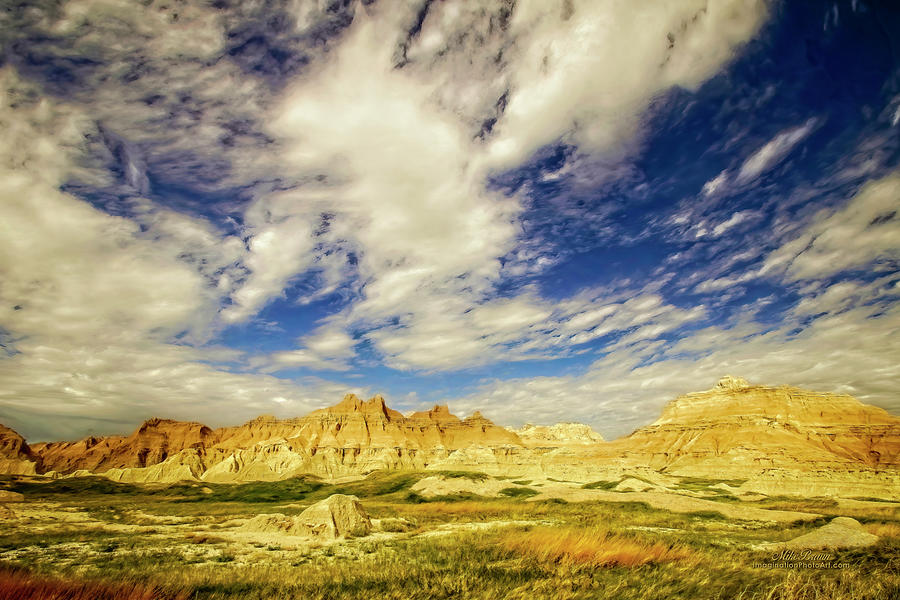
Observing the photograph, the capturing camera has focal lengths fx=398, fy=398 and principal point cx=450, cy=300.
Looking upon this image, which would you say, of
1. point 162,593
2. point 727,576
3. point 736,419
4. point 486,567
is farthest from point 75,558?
point 736,419

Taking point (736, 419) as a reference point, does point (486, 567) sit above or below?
below

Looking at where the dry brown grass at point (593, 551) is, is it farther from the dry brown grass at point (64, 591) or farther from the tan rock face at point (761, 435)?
the tan rock face at point (761, 435)

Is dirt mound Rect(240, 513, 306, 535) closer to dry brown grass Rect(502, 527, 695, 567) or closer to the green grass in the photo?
dry brown grass Rect(502, 527, 695, 567)

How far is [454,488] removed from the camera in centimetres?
7519

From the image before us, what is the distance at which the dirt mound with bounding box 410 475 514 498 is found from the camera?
232 feet

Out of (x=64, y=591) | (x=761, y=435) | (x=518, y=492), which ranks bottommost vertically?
(x=518, y=492)

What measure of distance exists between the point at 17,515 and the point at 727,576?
56.1 m

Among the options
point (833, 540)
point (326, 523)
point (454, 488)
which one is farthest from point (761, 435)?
point (326, 523)

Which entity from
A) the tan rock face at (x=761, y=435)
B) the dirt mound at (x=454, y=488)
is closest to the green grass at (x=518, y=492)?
the dirt mound at (x=454, y=488)

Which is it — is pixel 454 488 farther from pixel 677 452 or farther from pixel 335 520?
pixel 677 452

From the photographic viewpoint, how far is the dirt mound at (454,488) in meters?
70.6

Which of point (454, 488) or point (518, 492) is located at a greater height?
point (454, 488)

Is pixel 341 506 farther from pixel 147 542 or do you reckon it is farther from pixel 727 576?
pixel 727 576

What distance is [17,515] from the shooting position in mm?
36875
